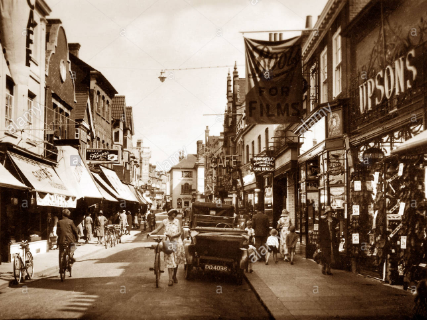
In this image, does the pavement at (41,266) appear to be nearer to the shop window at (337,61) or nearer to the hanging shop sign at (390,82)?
the hanging shop sign at (390,82)

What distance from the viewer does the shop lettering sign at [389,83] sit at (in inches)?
425

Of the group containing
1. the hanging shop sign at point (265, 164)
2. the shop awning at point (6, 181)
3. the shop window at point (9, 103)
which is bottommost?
the shop awning at point (6, 181)

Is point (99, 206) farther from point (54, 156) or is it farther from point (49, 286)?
point (49, 286)

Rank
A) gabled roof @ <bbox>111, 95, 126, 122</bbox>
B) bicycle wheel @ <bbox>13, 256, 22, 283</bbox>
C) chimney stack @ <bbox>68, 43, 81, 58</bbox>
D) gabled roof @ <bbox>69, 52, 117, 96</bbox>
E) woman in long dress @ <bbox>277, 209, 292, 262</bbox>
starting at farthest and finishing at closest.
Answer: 1. gabled roof @ <bbox>111, 95, 126, 122</bbox>
2. chimney stack @ <bbox>68, 43, 81, 58</bbox>
3. gabled roof @ <bbox>69, 52, 117, 96</bbox>
4. woman in long dress @ <bbox>277, 209, 292, 262</bbox>
5. bicycle wheel @ <bbox>13, 256, 22, 283</bbox>

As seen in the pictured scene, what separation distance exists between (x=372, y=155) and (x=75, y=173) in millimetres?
15917

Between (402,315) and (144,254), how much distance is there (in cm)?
1414

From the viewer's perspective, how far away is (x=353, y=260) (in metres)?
14.5

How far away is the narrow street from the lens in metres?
8.69

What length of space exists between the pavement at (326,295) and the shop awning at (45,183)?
26.6ft

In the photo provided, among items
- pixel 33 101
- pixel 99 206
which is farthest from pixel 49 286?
pixel 99 206

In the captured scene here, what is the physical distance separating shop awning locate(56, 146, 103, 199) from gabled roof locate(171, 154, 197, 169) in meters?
95.0

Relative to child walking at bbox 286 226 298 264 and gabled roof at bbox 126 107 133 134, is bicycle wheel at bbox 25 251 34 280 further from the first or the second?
gabled roof at bbox 126 107 133 134

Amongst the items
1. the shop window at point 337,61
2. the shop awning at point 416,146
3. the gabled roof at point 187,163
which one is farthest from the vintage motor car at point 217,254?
the gabled roof at point 187,163

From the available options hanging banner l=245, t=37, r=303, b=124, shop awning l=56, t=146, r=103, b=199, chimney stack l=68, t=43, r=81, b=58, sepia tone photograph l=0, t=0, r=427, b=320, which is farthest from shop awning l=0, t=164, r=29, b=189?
chimney stack l=68, t=43, r=81, b=58
